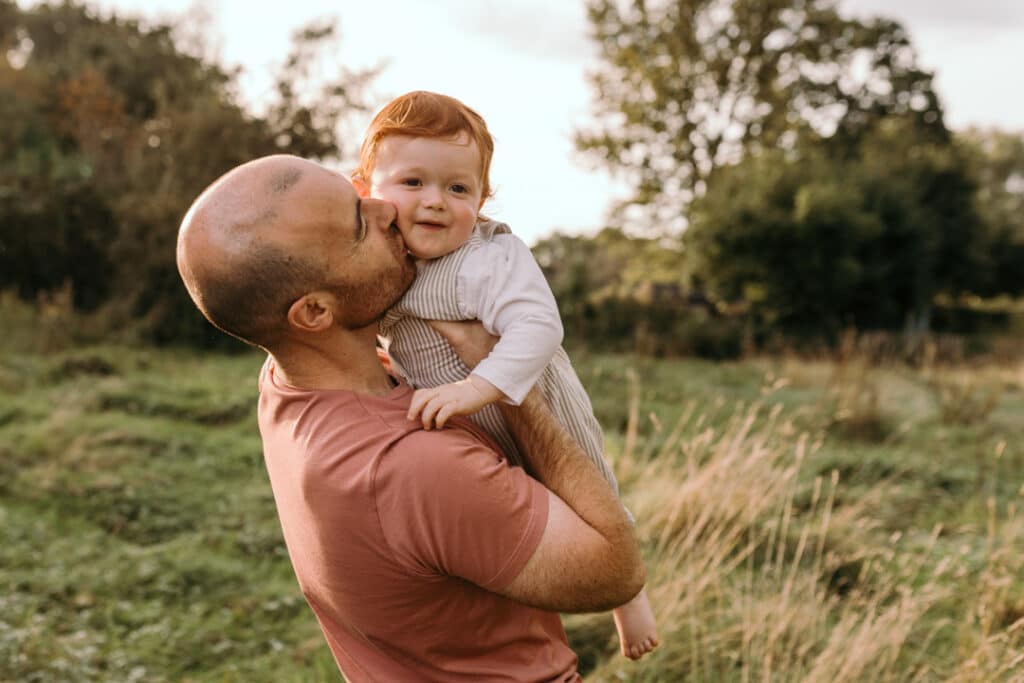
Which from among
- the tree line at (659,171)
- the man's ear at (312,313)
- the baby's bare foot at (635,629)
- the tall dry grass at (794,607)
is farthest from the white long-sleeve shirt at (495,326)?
the tree line at (659,171)

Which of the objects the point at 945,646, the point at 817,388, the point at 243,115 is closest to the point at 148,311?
the point at 243,115

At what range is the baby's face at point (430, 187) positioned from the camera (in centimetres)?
189

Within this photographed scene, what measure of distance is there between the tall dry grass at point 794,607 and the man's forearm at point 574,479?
1.48 metres

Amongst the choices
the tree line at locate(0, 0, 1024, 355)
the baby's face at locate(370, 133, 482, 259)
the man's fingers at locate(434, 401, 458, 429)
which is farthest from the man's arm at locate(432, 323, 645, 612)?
the tree line at locate(0, 0, 1024, 355)

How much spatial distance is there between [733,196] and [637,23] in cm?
746

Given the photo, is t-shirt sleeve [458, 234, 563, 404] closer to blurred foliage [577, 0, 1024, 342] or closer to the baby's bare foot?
the baby's bare foot

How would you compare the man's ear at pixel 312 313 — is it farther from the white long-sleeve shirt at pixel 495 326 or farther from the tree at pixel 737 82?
the tree at pixel 737 82

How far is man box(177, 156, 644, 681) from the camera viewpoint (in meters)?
1.49

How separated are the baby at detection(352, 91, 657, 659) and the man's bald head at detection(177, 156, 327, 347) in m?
0.30

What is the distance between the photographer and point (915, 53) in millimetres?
25625

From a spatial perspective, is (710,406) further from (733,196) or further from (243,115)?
(733,196)

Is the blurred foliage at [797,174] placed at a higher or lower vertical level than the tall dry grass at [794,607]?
higher

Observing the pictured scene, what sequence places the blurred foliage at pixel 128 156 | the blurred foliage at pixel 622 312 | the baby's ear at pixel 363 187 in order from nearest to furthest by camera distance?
the baby's ear at pixel 363 187 → the blurred foliage at pixel 128 156 → the blurred foliage at pixel 622 312

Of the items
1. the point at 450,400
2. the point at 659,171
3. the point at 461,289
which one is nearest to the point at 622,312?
the point at 659,171
